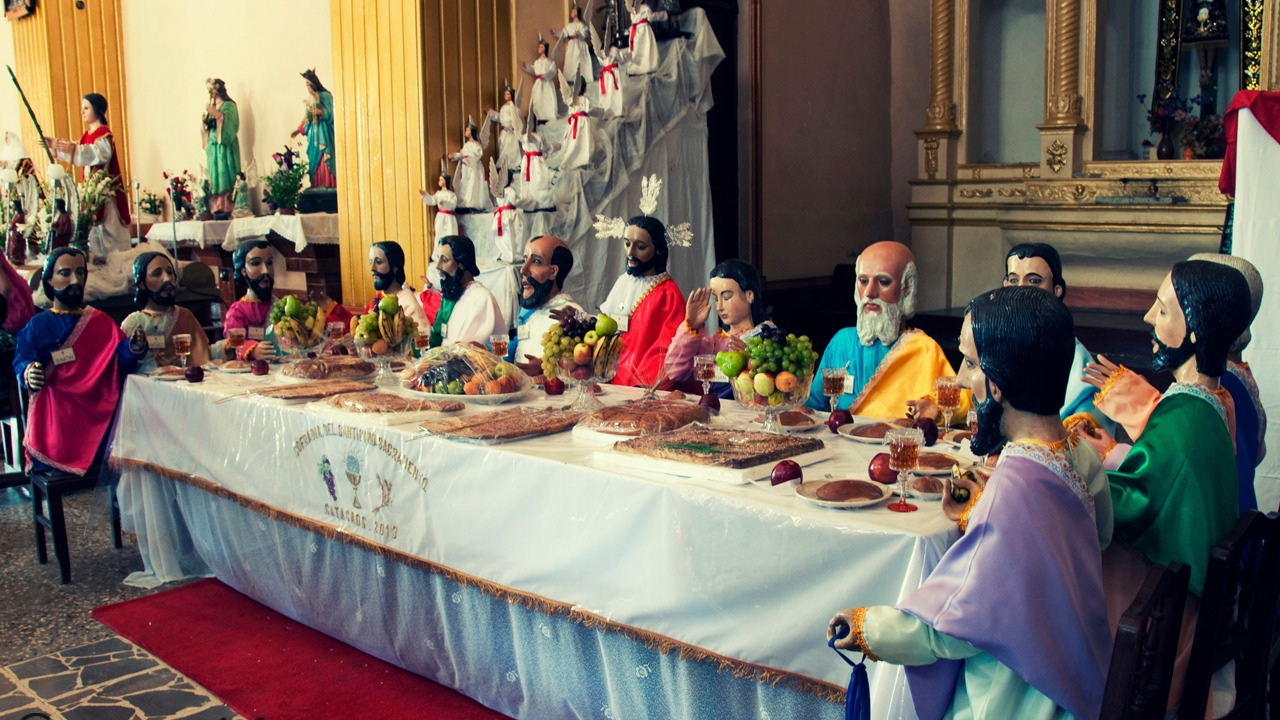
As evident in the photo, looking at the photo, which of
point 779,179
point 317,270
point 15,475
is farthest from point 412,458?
point 779,179

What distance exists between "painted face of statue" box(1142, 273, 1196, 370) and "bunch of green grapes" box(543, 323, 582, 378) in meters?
1.76

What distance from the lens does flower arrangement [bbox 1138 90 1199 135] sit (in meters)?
8.81

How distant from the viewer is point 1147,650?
5.60 ft

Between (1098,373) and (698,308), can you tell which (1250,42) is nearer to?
(698,308)

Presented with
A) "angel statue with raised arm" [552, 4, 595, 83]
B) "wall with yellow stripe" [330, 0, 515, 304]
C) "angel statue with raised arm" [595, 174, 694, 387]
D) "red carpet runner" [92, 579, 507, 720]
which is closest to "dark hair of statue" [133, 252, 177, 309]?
"red carpet runner" [92, 579, 507, 720]

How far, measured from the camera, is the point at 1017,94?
10.2 metres

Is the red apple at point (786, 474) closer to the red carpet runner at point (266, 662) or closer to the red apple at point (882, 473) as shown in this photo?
the red apple at point (882, 473)

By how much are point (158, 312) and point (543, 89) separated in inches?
127

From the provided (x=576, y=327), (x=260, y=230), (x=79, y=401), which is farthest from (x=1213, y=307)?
(x=260, y=230)

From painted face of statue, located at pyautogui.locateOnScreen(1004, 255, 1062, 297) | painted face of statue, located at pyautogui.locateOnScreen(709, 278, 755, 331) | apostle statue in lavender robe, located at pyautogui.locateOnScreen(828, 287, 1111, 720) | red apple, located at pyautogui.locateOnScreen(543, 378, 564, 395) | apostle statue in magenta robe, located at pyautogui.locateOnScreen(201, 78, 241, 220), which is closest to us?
apostle statue in lavender robe, located at pyautogui.locateOnScreen(828, 287, 1111, 720)

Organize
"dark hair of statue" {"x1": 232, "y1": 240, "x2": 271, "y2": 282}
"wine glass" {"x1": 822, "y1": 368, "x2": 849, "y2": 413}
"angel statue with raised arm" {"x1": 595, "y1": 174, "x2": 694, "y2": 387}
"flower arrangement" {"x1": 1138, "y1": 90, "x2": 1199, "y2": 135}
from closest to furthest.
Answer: "wine glass" {"x1": 822, "y1": 368, "x2": 849, "y2": 413} → "angel statue with raised arm" {"x1": 595, "y1": 174, "x2": 694, "y2": 387} → "dark hair of statue" {"x1": 232, "y1": 240, "x2": 271, "y2": 282} → "flower arrangement" {"x1": 1138, "y1": 90, "x2": 1199, "y2": 135}

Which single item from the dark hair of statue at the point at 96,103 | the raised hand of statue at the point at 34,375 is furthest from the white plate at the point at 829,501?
the dark hair of statue at the point at 96,103

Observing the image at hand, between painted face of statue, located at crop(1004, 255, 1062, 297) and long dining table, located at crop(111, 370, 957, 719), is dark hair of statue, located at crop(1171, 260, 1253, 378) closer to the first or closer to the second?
long dining table, located at crop(111, 370, 957, 719)

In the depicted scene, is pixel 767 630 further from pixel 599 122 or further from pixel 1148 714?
pixel 599 122
